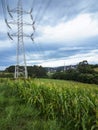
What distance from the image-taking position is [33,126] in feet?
23.5

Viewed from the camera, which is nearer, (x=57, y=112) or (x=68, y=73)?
(x=57, y=112)

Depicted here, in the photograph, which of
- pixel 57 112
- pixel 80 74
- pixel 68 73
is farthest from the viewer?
pixel 68 73

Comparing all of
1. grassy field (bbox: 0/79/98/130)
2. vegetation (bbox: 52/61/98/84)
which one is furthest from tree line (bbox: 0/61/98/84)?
→ grassy field (bbox: 0/79/98/130)

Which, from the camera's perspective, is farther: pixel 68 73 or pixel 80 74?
pixel 68 73

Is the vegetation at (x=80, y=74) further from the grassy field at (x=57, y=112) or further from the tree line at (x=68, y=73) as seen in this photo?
the grassy field at (x=57, y=112)

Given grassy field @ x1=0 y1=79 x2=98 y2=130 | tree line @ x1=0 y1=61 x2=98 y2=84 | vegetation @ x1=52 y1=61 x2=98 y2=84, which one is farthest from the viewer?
tree line @ x1=0 y1=61 x2=98 y2=84

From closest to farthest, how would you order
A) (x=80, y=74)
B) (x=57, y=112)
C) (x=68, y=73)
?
(x=57, y=112) < (x=80, y=74) < (x=68, y=73)

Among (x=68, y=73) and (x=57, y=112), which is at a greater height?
(x=68, y=73)

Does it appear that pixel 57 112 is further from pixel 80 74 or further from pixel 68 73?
pixel 68 73

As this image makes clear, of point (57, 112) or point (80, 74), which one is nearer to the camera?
point (57, 112)

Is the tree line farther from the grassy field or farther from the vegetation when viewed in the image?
the grassy field

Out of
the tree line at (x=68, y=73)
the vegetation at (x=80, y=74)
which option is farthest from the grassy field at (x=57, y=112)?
the tree line at (x=68, y=73)

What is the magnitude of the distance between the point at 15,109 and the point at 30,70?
4834 cm

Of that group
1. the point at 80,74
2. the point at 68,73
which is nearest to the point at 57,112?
the point at 80,74
